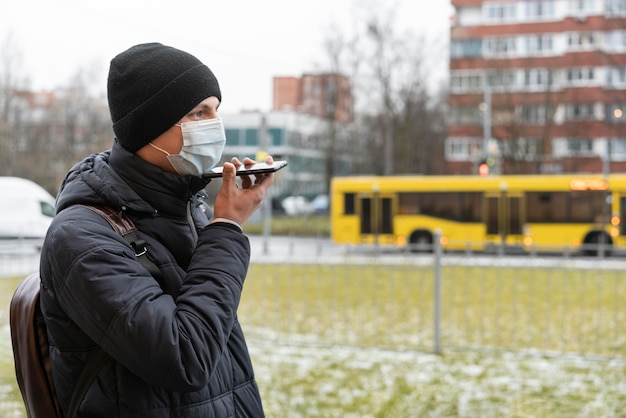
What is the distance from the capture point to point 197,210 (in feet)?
5.98

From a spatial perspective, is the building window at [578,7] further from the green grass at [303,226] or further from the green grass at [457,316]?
the green grass at [457,316]

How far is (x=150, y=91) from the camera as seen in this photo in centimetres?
162

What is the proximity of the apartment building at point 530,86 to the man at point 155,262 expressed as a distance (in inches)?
1236

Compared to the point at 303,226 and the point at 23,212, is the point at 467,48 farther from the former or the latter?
the point at 23,212

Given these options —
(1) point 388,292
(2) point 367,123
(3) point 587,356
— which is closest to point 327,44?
(2) point 367,123

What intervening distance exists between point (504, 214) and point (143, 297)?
2190 centimetres

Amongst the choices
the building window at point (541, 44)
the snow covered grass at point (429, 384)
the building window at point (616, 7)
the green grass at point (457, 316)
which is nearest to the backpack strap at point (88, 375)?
the snow covered grass at point (429, 384)

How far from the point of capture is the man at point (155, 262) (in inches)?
58.2

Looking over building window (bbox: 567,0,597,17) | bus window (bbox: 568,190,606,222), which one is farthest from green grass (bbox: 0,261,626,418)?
building window (bbox: 567,0,597,17)

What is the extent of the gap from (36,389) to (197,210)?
0.52 m

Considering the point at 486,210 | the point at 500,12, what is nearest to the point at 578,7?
the point at 500,12

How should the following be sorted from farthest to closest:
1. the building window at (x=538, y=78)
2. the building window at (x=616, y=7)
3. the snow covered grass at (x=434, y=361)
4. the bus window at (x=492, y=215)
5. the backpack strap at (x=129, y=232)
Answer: the building window at (x=538, y=78) < the bus window at (x=492, y=215) < the building window at (x=616, y=7) < the snow covered grass at (x=434, y=361) < the backpack strap at (x=129, y=232)

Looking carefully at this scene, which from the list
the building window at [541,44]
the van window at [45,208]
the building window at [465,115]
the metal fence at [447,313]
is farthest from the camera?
the building window at [465,115]

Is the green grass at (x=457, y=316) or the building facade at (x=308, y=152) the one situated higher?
the building facade at (x=308, y=152)
